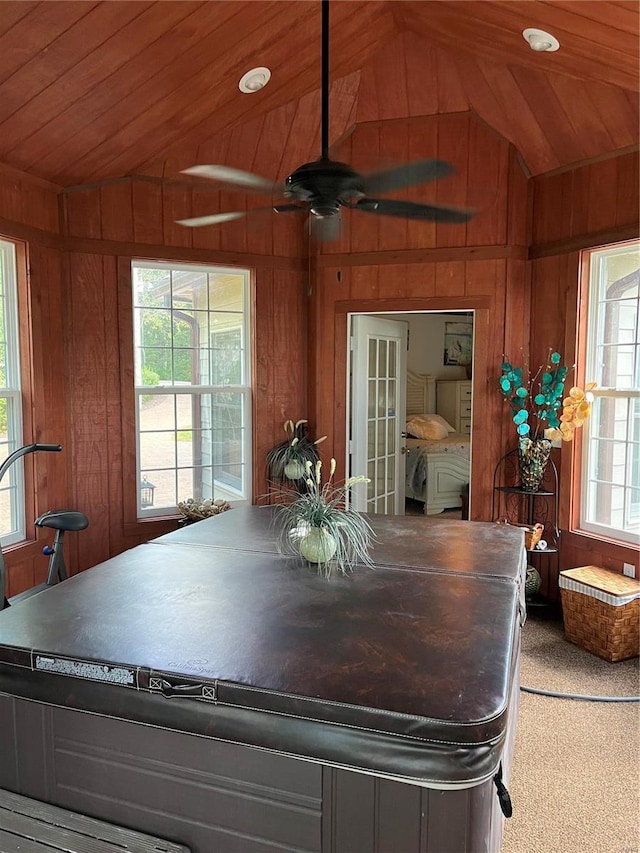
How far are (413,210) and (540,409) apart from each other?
230 cm

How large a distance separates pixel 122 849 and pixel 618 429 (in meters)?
3.55

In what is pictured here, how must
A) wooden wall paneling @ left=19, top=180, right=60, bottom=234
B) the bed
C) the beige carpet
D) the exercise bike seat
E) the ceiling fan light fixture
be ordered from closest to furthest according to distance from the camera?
the beige carpet, the ceiling fan light fixture, the exercise bike seat, wooden wall paneling @ left=19, top=180, right=60, bottom=234, the bed

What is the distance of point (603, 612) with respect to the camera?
355 centimetres

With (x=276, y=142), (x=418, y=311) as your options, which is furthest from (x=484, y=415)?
(x=276, y=142)

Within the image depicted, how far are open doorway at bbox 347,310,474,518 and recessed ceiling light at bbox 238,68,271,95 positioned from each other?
169 cm

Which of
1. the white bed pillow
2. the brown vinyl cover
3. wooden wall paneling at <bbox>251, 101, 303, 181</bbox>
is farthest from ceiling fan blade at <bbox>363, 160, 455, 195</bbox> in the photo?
the white bed pillow

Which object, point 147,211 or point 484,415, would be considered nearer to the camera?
point 147,211

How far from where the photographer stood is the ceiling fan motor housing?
223 centimetres

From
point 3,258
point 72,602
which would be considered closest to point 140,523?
point 3,258

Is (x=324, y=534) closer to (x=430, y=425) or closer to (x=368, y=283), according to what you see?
(x=368, y=283)

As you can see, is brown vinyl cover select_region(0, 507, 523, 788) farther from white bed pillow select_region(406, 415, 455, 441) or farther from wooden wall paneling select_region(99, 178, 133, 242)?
white bed pillow select_region(406, 415, 455, 441)

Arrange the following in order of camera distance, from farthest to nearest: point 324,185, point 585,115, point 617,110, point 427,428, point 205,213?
point 427,428 → point 205,213 → point 585,115 → point 617,110 → point 324,185

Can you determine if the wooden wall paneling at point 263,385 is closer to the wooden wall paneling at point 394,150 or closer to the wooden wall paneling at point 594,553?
the wooden wall paneling at point 394,150

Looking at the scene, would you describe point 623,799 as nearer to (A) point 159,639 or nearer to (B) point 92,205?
(A) point 159,639
